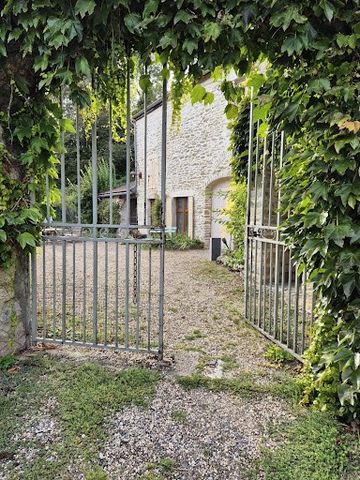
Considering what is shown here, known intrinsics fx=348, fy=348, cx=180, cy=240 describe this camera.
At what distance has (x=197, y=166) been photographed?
11.4 m

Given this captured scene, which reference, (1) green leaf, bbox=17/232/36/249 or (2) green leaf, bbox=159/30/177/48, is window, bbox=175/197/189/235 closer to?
(1) green leaf, bbox=17/232/36/249

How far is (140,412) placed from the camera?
2162 mm

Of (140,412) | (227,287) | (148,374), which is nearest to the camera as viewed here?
(140,412)

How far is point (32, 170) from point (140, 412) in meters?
1.93

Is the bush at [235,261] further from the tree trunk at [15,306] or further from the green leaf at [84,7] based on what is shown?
the green leaf at [84,7]

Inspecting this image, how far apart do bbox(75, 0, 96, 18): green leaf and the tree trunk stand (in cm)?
179

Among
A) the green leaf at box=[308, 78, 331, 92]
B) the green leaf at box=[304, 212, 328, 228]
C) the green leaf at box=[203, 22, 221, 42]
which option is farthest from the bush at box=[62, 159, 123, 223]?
the green leaf at box=[308, 78, 331, 92]

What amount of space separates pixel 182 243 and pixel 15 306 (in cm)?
861

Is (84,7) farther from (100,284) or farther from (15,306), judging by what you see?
(100,284)

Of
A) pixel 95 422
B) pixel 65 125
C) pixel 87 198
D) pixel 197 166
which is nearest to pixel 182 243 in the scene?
pixel 197 166

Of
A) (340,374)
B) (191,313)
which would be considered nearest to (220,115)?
(191,313)

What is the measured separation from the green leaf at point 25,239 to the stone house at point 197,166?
704cm

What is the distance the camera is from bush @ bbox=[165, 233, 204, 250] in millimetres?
11258

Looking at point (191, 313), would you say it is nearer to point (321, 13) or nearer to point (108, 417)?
point (108, 417)
